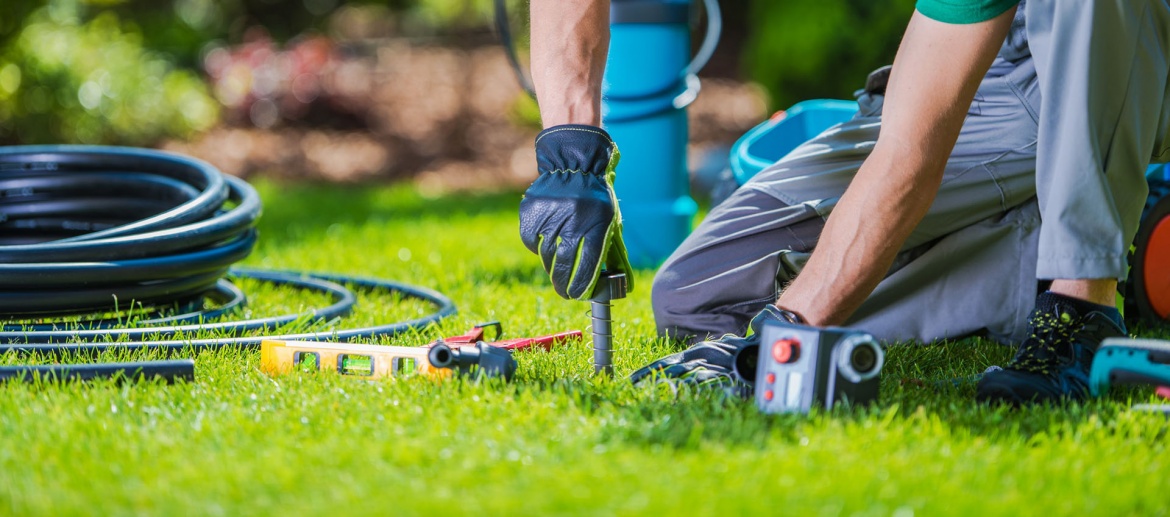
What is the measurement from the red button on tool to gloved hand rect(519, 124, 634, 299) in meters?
0.35

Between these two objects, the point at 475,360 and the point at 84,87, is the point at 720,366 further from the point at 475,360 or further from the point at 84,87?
the point at 84,87

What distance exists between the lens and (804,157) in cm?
278

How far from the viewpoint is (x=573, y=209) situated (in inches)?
77.0

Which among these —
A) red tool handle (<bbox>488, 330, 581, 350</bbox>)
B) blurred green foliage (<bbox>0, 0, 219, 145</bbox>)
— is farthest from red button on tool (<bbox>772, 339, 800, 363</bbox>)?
blurred green foliage (<bbox>0, 0, 219, 145</bbox>)

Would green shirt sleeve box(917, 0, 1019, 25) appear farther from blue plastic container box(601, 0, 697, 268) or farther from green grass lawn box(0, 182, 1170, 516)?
blue plastic container box(601, 0, 697, 268)

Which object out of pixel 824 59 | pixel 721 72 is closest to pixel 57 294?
pixel 824 59

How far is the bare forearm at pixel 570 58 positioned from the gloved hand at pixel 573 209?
3.0 inches

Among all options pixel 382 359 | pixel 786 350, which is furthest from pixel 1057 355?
pixel 382 359

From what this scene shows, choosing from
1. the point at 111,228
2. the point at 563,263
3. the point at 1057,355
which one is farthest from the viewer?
the point at 111,228

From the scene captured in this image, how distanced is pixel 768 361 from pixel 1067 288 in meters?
0.66

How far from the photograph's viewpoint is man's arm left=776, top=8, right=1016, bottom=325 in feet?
6.73

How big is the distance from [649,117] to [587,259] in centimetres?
212

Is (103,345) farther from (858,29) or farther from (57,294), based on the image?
(858,29)

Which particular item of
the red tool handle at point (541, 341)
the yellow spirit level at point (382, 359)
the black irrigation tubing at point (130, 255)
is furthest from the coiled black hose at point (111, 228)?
the red tool handle at point (541, 341)
